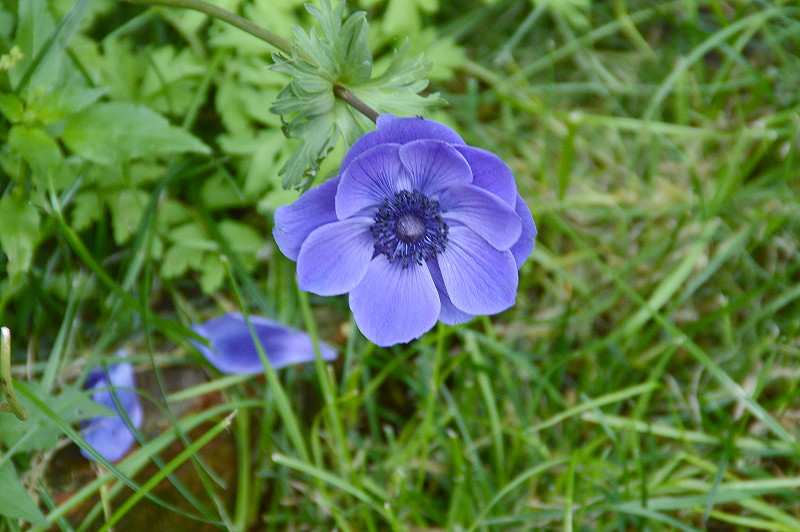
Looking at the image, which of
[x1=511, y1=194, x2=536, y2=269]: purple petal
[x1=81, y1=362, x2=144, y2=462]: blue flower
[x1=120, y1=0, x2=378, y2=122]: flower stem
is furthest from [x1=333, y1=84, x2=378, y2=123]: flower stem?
[x1=81, y1=362, x2=144, y2=462]: blue flower

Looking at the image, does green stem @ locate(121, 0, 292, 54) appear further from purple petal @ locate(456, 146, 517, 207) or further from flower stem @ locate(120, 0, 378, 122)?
purple petal @ locate(456, 146, 517, 207)

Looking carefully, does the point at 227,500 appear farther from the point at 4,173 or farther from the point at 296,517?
the point at 4,173

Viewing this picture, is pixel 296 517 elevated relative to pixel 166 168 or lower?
lower

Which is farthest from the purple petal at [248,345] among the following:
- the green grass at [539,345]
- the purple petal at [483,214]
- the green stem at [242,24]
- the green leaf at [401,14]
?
the green leaf at [401,14]

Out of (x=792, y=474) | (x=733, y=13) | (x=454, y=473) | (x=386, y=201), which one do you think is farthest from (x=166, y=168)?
(x=733, y=13)

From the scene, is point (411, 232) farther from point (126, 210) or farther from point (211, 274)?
point (126, 210)
